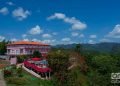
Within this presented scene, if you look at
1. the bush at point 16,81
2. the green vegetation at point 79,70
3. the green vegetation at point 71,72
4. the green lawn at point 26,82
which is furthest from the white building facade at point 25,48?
the bush at point 16,81

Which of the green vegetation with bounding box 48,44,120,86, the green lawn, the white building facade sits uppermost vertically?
the white building facade


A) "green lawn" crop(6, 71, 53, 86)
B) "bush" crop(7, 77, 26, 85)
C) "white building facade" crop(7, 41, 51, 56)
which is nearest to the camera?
"green lawn" crop(6, 71, 53, 86)

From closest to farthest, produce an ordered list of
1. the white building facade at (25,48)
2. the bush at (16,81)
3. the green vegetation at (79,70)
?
the bush at (16,81) → the green vegetation at (79,70) → the white building facade at (25,48)

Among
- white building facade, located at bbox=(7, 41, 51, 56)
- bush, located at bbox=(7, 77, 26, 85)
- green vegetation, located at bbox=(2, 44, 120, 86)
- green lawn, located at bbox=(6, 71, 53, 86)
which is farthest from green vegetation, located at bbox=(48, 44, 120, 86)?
white building facade, located at bbox=(7, 41, 51, 56)

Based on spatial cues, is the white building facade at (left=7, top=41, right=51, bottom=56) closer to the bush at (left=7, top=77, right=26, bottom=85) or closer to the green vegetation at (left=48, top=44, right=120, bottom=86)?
the green vegetation at (left=48, top=44, right=120, bottom=86)

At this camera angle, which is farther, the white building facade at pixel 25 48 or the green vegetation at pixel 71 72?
the white building facade at pixel 25 48

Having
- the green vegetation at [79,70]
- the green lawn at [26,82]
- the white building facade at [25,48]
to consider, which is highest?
the white building facade at [25,48]

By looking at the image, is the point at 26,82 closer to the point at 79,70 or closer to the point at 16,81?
the point at 16,81

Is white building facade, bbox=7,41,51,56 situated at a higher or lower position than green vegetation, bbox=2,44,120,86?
higher

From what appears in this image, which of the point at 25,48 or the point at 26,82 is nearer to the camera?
the point at 26,82

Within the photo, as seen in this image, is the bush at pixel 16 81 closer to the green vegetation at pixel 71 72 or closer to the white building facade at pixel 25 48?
the green vegetation at pixel 71 72

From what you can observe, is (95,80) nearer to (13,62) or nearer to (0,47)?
(13,62)

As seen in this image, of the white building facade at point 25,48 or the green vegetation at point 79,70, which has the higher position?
the white building facade at point 25,48

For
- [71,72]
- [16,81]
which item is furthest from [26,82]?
[71,72]
